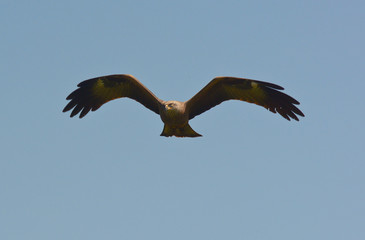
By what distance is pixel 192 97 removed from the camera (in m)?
14.3

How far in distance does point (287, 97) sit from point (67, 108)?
4568 millimetres

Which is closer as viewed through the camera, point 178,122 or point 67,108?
point 178,122

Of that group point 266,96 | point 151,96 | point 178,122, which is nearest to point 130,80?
point 151,96

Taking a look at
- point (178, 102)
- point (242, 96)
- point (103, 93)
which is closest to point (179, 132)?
point (178, 102)

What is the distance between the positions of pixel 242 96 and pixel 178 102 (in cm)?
153

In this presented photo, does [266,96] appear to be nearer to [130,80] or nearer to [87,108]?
[130,80]

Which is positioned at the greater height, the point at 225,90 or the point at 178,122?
the point at 225,90

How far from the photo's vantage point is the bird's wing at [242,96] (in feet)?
47.0

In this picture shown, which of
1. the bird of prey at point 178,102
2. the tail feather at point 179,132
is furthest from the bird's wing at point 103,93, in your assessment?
the tail feather at point 179,132

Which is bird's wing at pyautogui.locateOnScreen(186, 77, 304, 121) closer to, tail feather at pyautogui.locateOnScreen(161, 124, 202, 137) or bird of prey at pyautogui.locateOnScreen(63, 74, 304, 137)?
bird of prey at pyautogui.locateOnScreen(63, 74, 304, 137)

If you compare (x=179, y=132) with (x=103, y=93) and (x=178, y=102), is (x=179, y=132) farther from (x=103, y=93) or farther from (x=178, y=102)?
(x=103, y=93)

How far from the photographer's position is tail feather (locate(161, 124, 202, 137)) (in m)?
14.1

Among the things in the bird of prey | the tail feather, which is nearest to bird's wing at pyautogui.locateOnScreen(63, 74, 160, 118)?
the bird of prey

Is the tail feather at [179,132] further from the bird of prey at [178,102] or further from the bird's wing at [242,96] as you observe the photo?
the bird's wing at [242,96]
